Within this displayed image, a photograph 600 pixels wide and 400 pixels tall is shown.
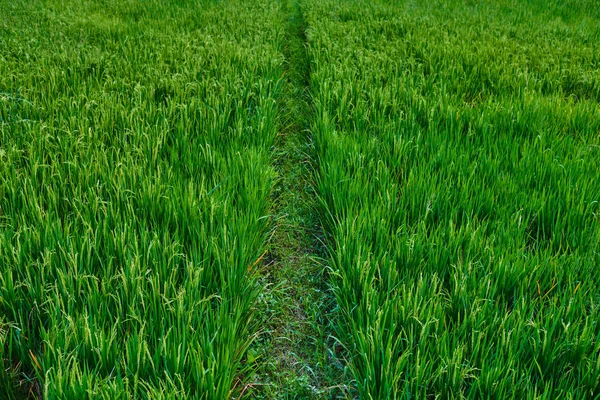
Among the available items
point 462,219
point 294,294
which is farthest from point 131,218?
point 462,219

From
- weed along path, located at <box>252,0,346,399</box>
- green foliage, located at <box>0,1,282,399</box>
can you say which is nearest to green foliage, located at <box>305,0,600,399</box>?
weed along path, located at <box>252,0,346,399</box>

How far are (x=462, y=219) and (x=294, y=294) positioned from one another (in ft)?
2.18

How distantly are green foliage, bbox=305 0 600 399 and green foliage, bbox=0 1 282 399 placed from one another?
361 mm

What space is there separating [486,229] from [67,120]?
2073 millimetres

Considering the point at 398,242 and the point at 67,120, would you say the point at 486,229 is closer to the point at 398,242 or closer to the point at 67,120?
the point at 398,242

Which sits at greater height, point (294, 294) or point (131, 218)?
point (131, 218)

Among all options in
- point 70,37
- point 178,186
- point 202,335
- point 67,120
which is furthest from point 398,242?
point 70,37

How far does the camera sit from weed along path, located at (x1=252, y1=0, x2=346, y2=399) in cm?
143

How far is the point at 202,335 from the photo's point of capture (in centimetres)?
126

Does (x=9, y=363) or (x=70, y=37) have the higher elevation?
(x=70, y=37)

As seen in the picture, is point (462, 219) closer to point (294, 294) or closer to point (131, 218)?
point (294, 294)

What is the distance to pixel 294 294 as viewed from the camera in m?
1.81

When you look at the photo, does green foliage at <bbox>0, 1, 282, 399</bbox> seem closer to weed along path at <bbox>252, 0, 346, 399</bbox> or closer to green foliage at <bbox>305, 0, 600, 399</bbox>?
weed along path at <bbox>252, 0, 346, 399</bbox>

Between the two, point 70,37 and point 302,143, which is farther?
point 70,37
